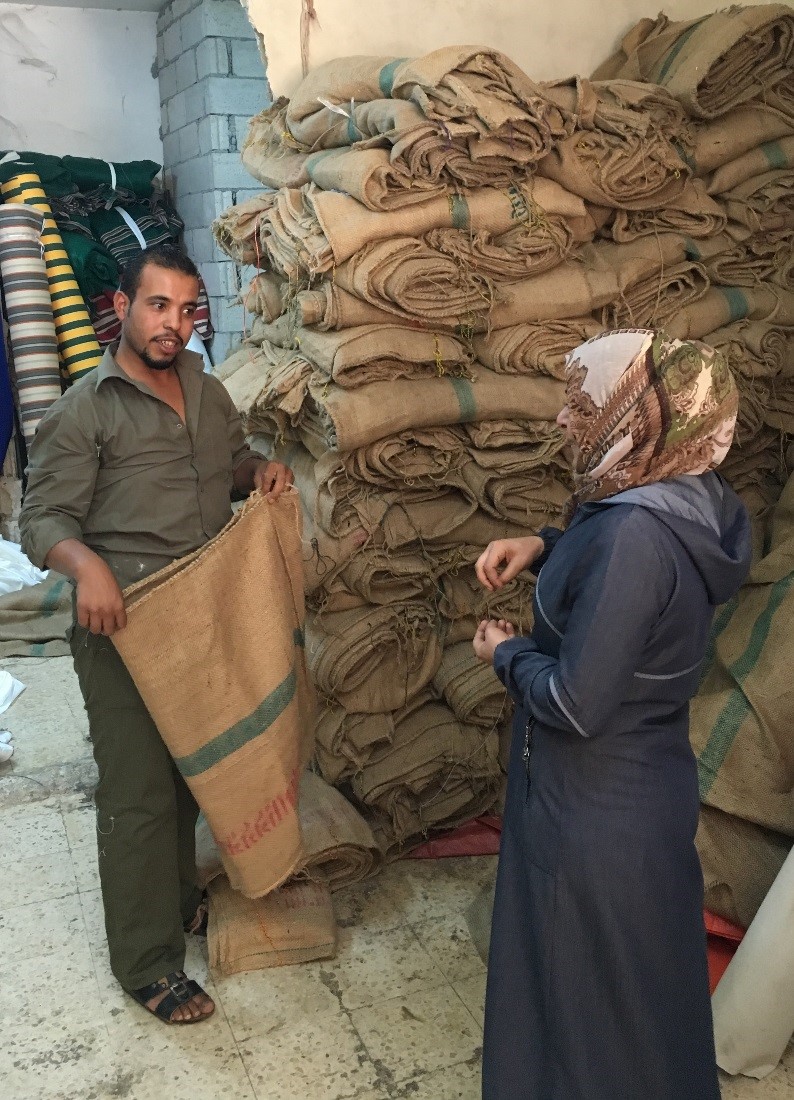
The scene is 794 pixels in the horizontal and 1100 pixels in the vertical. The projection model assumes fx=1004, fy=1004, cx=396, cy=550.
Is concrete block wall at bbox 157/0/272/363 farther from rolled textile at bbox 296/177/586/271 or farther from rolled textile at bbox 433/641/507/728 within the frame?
rolled textile at bbox 433/641/507/728

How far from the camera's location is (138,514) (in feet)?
6.73

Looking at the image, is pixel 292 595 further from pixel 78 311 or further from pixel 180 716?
pixel 78 311

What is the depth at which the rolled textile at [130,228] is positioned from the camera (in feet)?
15.8

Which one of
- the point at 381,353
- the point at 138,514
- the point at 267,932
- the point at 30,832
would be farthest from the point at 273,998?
the point at 381,353

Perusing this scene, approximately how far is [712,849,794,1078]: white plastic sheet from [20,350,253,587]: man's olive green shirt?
4.57 feet

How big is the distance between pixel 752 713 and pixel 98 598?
1489 millimetres

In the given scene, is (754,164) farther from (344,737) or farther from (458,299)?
(344,737)

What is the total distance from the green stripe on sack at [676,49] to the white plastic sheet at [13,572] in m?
3.09

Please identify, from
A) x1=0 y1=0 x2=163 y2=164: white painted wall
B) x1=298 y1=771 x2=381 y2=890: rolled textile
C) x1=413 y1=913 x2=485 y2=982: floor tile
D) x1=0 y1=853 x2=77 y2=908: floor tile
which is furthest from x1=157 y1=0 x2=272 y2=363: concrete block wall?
x1=413 y1=913 x2=485 y2=982: floor tile

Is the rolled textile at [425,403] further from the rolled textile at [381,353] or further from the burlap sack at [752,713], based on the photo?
the burlap sack at [752,713]

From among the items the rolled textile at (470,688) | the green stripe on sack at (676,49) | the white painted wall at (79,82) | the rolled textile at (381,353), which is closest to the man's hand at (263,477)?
the rolled textile at (381,353)

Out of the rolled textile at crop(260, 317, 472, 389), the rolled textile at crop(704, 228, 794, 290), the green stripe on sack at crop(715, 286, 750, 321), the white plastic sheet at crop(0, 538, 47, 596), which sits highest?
the rolled textile at crop(704, 228, 794, 290)

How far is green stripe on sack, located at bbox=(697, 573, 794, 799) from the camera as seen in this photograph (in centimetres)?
233

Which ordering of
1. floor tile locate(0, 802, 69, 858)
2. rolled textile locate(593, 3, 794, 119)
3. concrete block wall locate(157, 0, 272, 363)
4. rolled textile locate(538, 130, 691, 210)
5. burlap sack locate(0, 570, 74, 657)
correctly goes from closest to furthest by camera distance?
rolled textile locate(538, 130, 691, 210), rolled textile locate(593, 3, 794, 119), floor tile locate(0, 802, 69, 858), burlap sack locate(0, 570, 74, 657), concrete block wall locate(157, 0, 272, 363)
